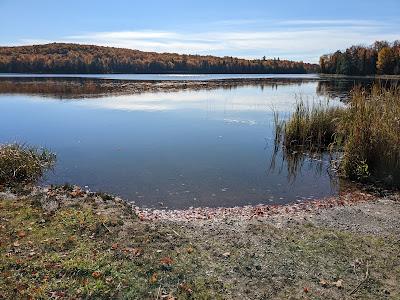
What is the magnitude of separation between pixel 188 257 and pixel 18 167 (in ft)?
27.0

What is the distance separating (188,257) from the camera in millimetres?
6855

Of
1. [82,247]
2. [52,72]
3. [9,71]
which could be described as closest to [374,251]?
[82,247]

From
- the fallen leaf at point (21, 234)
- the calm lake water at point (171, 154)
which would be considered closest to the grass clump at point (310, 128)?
the calm lake water at point (171, 154)

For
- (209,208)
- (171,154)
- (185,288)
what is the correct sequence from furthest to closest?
(171,154) < (209,208) < (185,288)

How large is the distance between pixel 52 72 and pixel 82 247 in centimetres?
12665

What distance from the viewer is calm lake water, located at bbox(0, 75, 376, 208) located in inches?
488

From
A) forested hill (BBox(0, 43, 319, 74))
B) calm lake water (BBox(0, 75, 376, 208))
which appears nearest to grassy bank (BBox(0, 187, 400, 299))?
calm lake water (BBox(0, 75, 376, 208))

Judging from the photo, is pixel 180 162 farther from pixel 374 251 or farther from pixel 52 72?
pixel 52 72

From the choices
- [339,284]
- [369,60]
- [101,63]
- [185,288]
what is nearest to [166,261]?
[185,288]

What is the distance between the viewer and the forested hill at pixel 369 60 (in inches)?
4001

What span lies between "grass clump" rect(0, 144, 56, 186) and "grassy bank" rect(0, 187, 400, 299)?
3520 millimetres

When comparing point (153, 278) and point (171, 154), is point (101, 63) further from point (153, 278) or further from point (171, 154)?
point (153, 278)

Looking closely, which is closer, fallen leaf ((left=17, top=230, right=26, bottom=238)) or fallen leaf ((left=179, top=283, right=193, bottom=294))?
fallen leaf ((left=179, top=283, right=193, bottom=294))

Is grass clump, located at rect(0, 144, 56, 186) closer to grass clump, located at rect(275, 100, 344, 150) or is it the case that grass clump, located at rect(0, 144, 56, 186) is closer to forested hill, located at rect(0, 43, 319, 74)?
grass clump, located at rect(275, 100, 344, 150)
